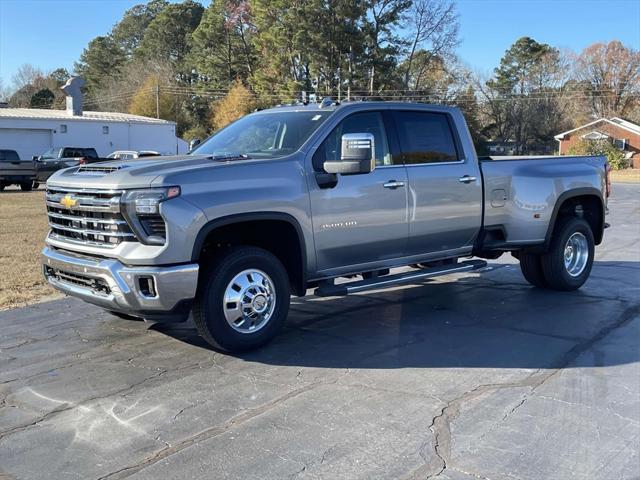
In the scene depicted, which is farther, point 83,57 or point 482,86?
point 83,57

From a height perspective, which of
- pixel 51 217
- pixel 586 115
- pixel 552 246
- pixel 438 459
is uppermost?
pixel 586 115

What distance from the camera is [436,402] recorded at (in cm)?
448

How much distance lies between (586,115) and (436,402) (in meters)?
79.0

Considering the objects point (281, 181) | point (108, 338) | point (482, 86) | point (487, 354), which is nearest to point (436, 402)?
point (487, 354)

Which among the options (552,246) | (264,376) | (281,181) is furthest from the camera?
(552,246)

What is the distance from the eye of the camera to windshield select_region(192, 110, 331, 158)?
605 centimetres

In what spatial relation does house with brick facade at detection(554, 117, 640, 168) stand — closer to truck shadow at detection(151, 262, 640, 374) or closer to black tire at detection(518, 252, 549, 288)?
black tire at detection(518, 252, 549, 288)

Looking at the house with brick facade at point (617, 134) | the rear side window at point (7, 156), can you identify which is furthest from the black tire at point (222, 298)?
the house with brick facade at point (617, 134)

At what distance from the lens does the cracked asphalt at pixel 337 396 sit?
3.63m

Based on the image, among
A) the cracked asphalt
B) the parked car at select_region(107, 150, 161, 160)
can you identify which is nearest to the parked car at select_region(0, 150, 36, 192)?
the parked car at select_region(107, 150, 161, 160)

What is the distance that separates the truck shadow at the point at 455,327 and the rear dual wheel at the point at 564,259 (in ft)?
0.52

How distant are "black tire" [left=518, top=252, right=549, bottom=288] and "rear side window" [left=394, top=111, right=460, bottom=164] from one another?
76.9 inches

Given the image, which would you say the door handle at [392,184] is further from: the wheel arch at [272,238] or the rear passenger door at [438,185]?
the wheel arch at [272,238]

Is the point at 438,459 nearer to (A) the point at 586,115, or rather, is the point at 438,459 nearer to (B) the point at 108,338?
(B) the point at 108,338
